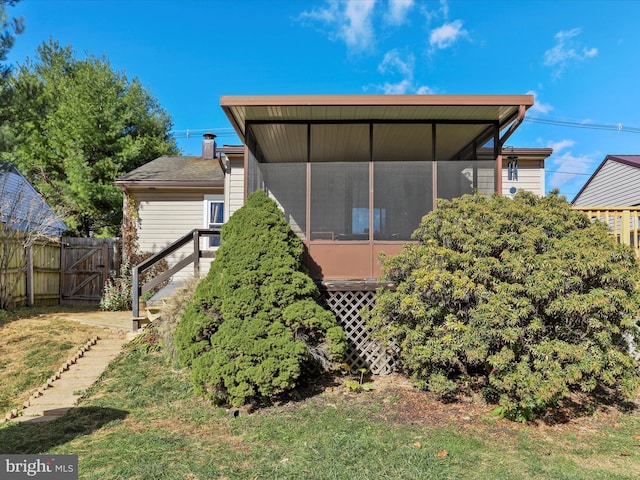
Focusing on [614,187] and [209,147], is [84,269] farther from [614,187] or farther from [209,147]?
[614,187]

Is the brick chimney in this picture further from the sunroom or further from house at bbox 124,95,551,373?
the sunroom

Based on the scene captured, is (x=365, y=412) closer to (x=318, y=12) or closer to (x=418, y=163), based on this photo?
(x=418, y=163)

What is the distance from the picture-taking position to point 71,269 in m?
11.6

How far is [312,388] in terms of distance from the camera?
518 cm

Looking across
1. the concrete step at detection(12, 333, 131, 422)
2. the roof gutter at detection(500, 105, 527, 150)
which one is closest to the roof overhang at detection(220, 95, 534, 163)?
the roof gutter at detection(500, 105, 527, 150)

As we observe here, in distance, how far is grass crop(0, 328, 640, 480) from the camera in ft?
10.8

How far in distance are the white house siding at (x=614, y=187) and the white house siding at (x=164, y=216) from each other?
1430 cm

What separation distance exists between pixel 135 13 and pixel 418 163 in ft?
40.3

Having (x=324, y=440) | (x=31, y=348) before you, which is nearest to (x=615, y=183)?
(x=324, y=440)

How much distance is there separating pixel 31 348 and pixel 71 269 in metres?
5.62

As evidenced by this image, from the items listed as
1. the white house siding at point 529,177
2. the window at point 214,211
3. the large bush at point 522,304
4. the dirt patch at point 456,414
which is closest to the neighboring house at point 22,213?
the window at point 214,211

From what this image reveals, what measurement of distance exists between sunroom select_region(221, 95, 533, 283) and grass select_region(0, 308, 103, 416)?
13.3ft

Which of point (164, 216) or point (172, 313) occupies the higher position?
point (164, 216)

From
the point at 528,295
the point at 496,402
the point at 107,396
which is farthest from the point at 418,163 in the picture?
the point at 107,396
